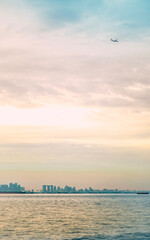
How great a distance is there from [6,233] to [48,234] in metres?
9.47

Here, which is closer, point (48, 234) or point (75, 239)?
point (75, 239)

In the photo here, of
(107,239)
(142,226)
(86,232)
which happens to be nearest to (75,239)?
(107,239)

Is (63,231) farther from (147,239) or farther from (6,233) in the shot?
(147,239)

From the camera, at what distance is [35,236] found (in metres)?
74.8

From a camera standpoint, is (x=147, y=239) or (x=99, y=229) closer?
(x=147, y=239)

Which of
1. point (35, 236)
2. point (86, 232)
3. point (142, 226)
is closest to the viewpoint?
point (35, 236)

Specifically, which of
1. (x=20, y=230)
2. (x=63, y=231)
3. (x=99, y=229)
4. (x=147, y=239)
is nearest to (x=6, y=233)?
(x=20, y=230)

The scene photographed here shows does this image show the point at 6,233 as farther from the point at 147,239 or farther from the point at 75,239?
the point at 147,239

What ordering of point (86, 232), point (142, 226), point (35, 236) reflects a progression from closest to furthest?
point (35, 236), point (86, 232), point (142, 226)

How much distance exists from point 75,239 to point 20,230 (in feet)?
62.7

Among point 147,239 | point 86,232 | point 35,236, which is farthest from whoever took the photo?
point 86,232

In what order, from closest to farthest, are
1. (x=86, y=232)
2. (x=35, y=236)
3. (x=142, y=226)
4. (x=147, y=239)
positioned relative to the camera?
(x=147, y=239)
(x=35, y=236)
(x=86, y=232)
(x=142, y=226)

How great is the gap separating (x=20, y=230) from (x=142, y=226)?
32492 mm

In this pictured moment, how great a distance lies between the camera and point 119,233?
260 feet
